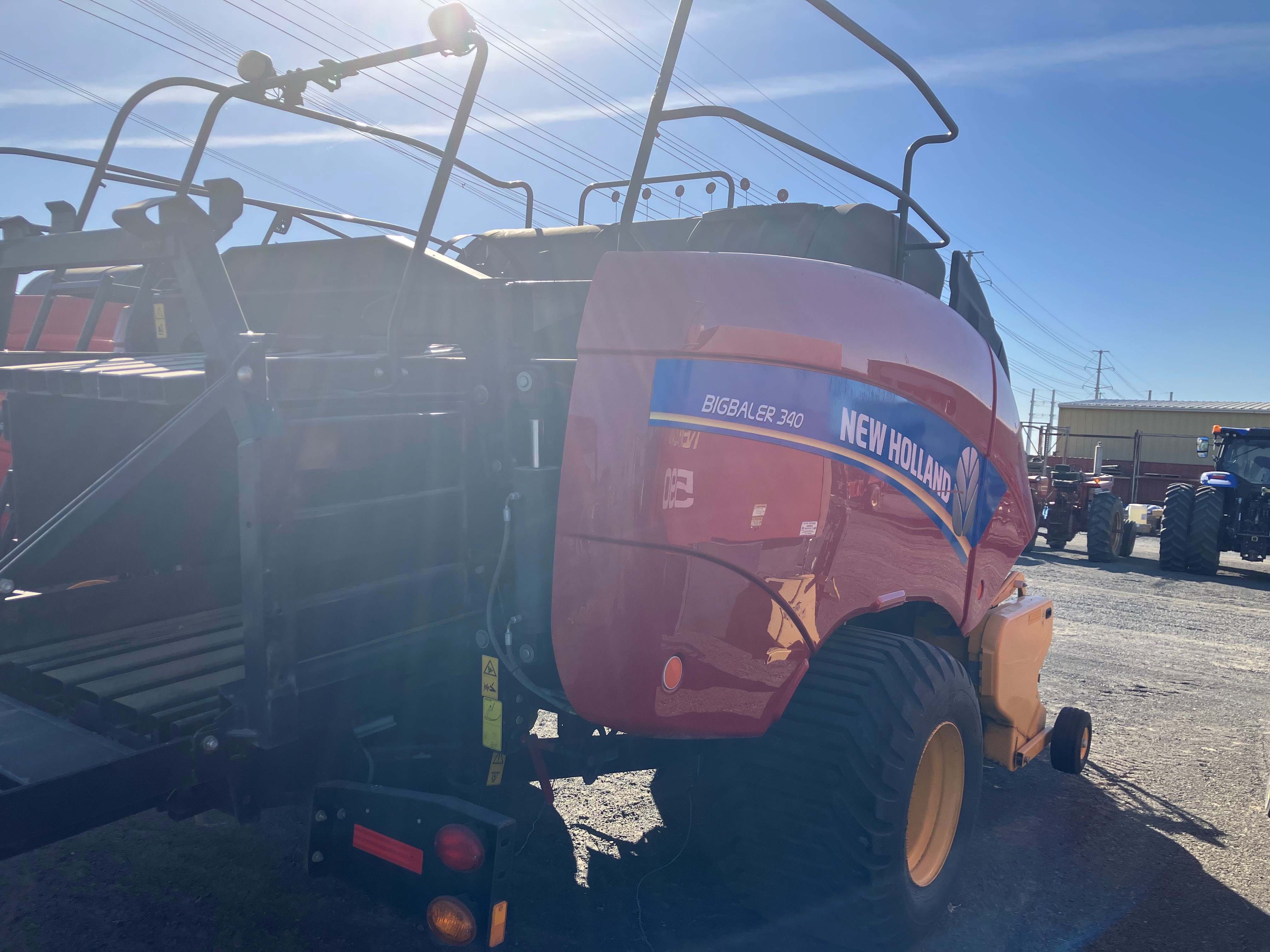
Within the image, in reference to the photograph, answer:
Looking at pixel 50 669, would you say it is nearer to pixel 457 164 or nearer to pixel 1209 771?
pixel 457 164

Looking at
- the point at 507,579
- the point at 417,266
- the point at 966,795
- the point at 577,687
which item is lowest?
the point at 966,795

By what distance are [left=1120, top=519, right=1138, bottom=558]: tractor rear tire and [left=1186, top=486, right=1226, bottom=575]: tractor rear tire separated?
1405 mm

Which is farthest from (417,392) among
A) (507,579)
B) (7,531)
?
(7,531)

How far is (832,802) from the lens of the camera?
2297 mm

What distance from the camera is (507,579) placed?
2.30 meters

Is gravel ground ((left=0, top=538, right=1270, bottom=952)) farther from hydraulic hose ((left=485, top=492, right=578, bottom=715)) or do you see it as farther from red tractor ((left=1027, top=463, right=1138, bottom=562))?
red tractor ((left=1027, top=463, right=1138, bottom=562))

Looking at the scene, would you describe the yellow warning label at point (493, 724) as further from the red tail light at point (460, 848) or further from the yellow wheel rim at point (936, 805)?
the yellow wheel rim at point (936, 805)

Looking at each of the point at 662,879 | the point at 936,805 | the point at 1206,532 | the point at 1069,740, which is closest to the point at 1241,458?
the point at 1206,532

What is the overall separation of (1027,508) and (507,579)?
95.8 inches

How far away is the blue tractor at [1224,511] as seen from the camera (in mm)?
11852

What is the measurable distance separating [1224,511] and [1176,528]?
61 cm

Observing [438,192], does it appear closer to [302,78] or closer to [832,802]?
[302,78]

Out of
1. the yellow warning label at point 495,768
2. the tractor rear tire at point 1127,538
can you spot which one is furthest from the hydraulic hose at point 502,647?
the tractor rear tire at point 1127,538

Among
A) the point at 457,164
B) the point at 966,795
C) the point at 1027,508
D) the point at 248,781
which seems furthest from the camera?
the point at 457,164
